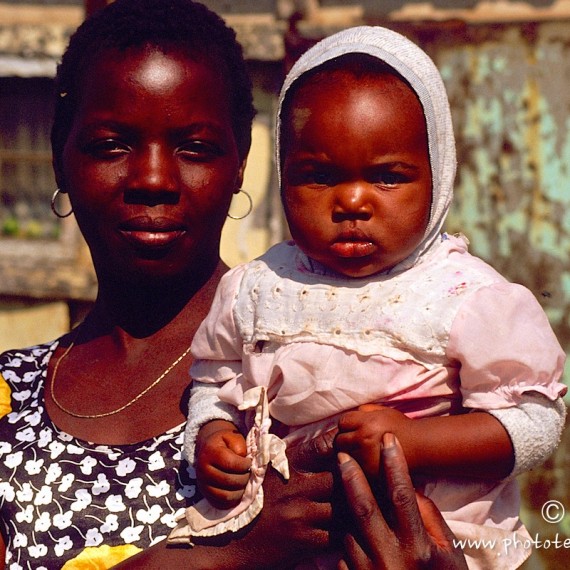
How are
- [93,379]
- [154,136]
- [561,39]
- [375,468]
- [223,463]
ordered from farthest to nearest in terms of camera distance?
[561,39] → [93,379] → [154,136] → [223,463] → [375,468]

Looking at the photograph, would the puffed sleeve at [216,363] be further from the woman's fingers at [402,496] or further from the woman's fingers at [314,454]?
the woman's fingers at [402,496]

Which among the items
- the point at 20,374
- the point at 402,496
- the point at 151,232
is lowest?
the point at 20,374

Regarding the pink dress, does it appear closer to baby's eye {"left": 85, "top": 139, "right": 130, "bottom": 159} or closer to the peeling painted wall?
baby's eye {"left": 85, "top": 139, "right": 130, "bottom": 159}

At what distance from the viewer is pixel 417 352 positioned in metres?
2.30

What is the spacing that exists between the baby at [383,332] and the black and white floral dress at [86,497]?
6.2 inches

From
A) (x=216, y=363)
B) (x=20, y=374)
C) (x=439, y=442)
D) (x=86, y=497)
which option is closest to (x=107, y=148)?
(x=216, y=363)

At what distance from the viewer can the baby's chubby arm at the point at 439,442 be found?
2230mm

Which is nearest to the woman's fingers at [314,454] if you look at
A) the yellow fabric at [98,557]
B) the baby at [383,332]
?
the baby at [383,332]

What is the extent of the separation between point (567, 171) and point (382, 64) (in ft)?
13.3

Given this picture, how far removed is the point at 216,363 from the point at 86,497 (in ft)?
1.56

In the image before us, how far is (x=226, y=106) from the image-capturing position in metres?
2.92

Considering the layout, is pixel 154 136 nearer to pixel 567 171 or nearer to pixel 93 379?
pixel 93 379

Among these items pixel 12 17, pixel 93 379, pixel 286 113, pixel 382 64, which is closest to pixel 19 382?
pixel 93 379

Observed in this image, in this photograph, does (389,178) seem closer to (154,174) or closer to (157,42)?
(154,174)
